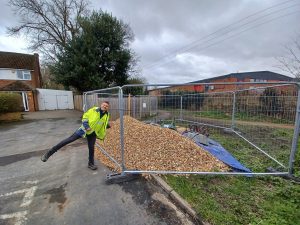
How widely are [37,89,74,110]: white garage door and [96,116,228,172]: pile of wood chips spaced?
74.9 ft

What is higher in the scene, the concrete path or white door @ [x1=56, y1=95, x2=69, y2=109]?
white door @ [x1=56, y1=95, x2=69, y2=109]

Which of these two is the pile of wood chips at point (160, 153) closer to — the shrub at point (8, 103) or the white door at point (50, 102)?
the shrub at point (8, 103)

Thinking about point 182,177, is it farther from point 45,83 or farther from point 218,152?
point 45,83

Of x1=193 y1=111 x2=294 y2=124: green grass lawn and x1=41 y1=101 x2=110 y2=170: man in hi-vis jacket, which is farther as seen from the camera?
x1=193 y1=111 x2=294 y2=124: green grass lawn

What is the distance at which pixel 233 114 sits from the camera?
256 inches

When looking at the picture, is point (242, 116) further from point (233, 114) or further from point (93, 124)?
point (93, 124)

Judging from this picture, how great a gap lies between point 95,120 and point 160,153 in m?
1.96

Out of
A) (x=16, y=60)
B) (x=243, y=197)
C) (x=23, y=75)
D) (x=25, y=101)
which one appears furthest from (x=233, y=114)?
(x=16, y=60)

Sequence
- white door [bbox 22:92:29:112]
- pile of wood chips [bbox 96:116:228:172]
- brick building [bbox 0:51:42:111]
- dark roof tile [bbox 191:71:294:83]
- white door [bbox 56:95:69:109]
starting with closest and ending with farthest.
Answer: pile of wood chips [bbox 96:116:228:172]
white door [bbox 22:92:29:112]
brick building [bbox 0:51:42:111]
white door [bbox 56:95:69:109]
dark roof tile [bbox 191:71:294:83]

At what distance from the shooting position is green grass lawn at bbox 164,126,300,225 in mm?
2424

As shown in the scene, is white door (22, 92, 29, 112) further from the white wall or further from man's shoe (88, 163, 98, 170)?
man's shoe (88, 163, 98, 170)

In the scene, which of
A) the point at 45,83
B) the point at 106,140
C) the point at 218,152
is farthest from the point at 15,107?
the point at 45,83

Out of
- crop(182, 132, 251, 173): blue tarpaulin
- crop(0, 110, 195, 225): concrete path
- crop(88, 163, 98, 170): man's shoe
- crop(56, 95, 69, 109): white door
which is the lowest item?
crop(0, 110, 195, 225): concrete path

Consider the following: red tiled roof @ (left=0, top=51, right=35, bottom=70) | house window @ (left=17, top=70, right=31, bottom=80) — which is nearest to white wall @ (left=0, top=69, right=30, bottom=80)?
house window @ (left=17, top=70, right=31, bottom=80)
